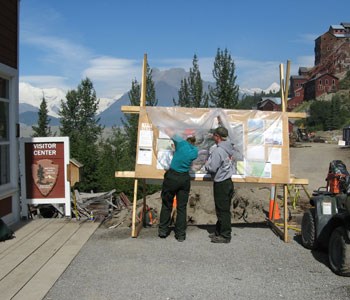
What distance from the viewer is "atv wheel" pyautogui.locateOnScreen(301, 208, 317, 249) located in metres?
6.75

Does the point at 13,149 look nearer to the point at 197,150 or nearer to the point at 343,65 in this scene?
the point at 197,150

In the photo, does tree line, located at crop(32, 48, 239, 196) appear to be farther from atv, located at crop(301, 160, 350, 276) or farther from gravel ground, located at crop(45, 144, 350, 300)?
atv, located at crop(301, 160, 350, 276)

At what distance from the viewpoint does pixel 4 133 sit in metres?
8.56

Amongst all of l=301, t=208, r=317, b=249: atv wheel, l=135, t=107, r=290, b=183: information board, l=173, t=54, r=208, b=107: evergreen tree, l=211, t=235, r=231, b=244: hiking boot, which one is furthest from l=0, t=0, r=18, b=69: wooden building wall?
l=173, t=54, r=208, b=107: evergreen tree

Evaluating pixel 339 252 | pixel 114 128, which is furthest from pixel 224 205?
pixel 114 128

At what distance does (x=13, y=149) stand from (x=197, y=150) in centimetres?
372

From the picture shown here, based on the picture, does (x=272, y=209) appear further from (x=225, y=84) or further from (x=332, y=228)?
(x=225, y=84)

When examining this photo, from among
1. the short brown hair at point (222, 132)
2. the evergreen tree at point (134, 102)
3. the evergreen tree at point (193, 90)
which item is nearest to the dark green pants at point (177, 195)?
the short brown hair at point (222, 132)

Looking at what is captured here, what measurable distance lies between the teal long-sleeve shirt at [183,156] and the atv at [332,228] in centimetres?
204

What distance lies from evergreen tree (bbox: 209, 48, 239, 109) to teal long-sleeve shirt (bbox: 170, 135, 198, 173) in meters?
14.9

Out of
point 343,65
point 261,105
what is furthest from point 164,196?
point 343,65

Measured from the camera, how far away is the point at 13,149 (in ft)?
28.5

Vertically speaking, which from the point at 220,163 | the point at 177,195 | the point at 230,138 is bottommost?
the point at 177,195

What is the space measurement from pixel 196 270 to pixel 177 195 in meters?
1.82
